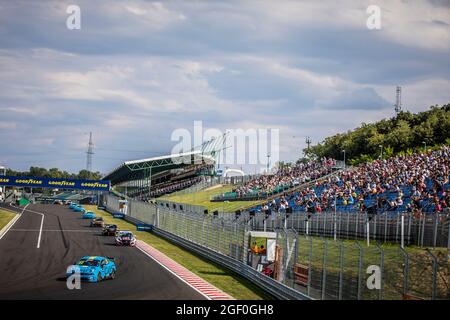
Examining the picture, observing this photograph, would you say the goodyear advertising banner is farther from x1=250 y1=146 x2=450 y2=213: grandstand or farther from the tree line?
x1=250 y1=146 x2=450 y2=213: grandstand

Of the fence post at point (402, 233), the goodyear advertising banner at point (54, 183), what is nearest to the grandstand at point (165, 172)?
the goodyear advertising banner at point (54, 183)

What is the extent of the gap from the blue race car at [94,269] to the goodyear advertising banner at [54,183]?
3524 inches

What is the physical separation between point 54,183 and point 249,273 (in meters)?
98.5

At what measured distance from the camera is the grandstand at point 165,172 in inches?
4483

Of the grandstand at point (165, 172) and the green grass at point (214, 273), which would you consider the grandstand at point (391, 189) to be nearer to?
the green grass at point (214, 273)

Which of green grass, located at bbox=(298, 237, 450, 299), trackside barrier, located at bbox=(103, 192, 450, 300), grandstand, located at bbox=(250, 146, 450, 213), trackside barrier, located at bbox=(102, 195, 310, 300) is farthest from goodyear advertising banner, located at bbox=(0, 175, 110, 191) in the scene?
green grass, located at bbox=(298, 237, 450, 299)

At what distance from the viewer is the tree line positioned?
74.4 m

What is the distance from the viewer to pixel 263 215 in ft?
155

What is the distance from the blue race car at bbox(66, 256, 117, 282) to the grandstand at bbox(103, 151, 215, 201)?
7479 centimetres

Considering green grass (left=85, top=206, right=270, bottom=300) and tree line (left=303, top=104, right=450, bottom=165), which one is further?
tree line (left=303, top=104, right=450, bottom=165)

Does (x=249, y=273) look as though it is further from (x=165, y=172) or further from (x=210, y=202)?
(x=165, y=172)

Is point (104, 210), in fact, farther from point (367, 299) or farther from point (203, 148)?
point (367, 299)

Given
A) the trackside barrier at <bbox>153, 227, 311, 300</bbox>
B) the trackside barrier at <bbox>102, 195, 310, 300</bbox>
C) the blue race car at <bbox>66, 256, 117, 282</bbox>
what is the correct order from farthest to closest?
the blue race car at <bbox>66, 256, 117, 282</bbox>, the trackside barrier at <bbox>102, 195, 310, 300</bbox>, the trackside barrier at <bbox>153, 227, 311, 300</bbox>

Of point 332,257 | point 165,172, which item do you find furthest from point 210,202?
point 332,257
